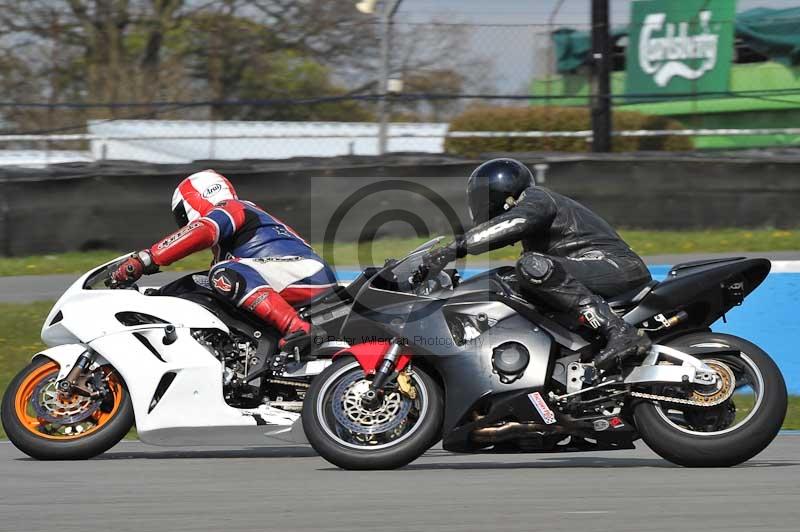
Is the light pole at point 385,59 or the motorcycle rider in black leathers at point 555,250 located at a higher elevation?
the light pole at point 385,59

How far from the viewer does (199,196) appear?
7.06 metres

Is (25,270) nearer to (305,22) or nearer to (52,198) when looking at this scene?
(52,198)

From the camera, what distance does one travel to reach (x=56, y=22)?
65.5ft

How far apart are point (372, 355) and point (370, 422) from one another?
310mm

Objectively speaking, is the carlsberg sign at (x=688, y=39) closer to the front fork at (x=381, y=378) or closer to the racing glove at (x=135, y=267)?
the racing glove at (x=135, y=267)

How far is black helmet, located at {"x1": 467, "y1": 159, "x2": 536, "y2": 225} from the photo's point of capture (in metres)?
6.28

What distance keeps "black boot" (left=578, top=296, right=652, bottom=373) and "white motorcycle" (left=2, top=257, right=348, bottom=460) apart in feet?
4.05

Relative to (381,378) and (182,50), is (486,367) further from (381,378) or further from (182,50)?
(182,50)

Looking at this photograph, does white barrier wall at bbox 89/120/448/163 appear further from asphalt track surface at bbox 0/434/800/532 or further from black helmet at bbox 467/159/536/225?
asphalt track surface at bbox 0/434/800/532

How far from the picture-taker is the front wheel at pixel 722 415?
5.86 meters

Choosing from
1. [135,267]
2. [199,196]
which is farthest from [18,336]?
[135,267]

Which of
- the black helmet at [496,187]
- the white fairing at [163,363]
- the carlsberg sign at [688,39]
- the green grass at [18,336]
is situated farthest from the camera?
the carlsberg sign at [688,39]

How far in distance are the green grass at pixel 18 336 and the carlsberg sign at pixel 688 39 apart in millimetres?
9554

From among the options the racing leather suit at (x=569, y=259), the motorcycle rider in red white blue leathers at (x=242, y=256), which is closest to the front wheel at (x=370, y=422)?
the motorcycle rider in red white blue leathers at (x=242, y=256)
